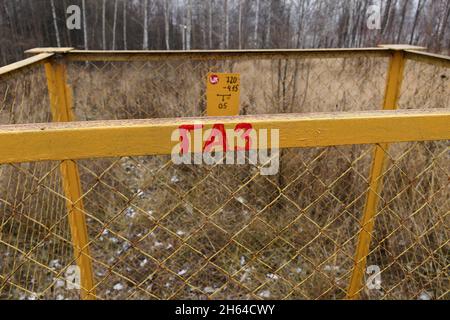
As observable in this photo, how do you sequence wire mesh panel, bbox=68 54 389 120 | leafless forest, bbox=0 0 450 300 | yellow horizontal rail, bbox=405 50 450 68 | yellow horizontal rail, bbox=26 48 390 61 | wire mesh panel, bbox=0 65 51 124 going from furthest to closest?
wire mesh panel, bbox=68 54 389 120 → yellow horizontal rail, bbox=26 48 390 61 → yellow horizontal rail, bbox=405 50 450 68 → wire mesh panel, bbox=0 65 51 124 → leafless forest, bbox=0 0 450 300

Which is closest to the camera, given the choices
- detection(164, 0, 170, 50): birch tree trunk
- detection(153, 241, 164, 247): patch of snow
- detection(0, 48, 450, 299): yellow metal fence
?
detection(0, 48, 450, 299): yellow metal fence

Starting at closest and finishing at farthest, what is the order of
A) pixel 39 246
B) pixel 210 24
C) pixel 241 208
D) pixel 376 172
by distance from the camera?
1. pixel 376 172
2. pixel 39 246
3. pixel 241 208
4. pixel 210 24

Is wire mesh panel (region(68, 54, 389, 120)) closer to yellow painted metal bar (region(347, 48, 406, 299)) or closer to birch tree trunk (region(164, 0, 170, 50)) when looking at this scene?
yellow painted metal bar (region(347, 48, 406, 299))

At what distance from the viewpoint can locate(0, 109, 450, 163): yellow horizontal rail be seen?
0.88 m

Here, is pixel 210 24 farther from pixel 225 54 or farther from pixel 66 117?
pixel 66 117

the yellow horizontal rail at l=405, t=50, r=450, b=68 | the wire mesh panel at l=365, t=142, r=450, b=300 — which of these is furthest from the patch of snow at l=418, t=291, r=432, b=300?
the yellow horizontal rail at l=405, t=50, r=450, b=68

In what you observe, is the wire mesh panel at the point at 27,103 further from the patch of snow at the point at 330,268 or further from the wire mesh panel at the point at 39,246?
the patch of snow at the point at 330,268

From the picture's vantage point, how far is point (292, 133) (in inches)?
39.2

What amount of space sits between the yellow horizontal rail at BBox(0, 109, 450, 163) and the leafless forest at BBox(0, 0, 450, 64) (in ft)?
30.4

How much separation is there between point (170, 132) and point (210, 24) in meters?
10.8

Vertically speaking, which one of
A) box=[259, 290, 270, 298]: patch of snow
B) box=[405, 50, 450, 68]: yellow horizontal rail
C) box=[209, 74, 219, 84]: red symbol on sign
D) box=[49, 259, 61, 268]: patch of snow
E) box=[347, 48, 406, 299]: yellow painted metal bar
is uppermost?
box=[405, 50, 450, 68]: yellow horizontal rail

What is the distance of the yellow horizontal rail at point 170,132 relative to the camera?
2.89ft

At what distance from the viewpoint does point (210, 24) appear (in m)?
11.0

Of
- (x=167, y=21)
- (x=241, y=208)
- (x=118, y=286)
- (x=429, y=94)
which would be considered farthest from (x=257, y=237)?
(x=167, y=21)
